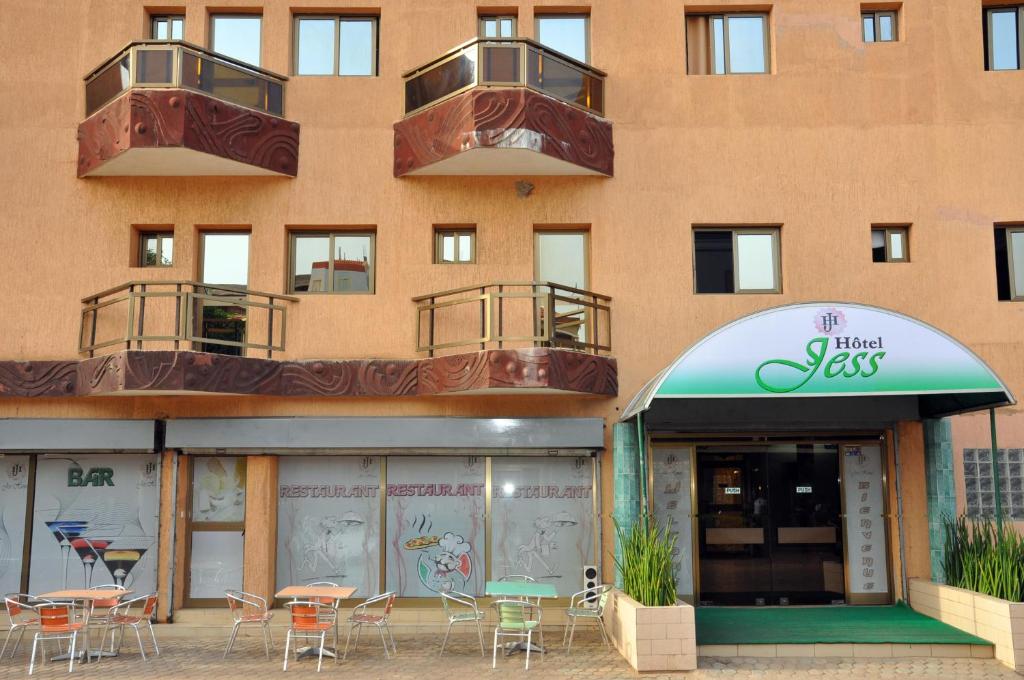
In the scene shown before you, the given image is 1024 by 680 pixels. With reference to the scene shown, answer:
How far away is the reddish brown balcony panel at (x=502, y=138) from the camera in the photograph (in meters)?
12.5

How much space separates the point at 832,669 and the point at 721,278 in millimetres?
5539

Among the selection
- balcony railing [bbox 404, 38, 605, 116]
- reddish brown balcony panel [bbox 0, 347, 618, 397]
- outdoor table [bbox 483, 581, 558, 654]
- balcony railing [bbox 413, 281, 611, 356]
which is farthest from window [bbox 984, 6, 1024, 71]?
outdoor table [bbox 483, 581, 558, 654]

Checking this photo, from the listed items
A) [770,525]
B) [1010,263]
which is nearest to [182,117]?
[770,525]

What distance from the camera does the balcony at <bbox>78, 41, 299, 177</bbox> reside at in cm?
1253

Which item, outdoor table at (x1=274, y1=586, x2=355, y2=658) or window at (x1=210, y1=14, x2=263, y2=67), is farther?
window at (x1=210, y1=14, x2=263, y2=67)

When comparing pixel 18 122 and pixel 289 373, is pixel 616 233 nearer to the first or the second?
pixel 289 373

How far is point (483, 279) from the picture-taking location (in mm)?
13352

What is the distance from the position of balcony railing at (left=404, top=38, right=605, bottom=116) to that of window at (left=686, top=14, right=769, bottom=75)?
1.61 metres

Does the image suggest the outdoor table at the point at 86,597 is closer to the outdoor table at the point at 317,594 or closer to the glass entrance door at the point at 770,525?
the outdoor table at the point at 317,594

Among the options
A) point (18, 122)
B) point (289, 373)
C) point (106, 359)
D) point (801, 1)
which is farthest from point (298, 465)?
point (801, 1)

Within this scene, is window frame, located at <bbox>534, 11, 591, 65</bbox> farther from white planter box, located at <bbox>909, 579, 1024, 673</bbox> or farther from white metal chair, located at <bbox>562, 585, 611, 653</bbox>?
white planter box, located at <bbox>909, 579, 1024, 673</bbox>

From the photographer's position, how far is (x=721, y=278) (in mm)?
13484

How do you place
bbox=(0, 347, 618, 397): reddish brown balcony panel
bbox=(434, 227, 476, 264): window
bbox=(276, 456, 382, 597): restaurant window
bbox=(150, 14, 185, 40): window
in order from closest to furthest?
1. bbox=(0, 347, 618, 397): reddish brown balcony panel
2. bbox=(276, 456, 382, 597): restaurant window
3. bbox=(434, 227, 476, 264): window
4. bbox=(150, 14, 185, 40): window

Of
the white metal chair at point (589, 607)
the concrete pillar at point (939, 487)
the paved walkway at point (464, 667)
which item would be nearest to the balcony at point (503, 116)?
the white metal chair at point (589, 607)
